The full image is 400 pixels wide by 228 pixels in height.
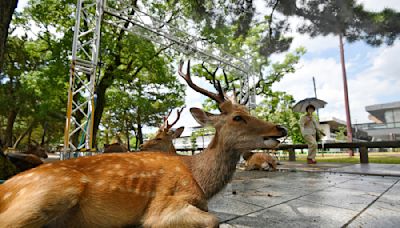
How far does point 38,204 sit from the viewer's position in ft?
4.22

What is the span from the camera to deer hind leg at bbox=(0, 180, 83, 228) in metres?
1.24

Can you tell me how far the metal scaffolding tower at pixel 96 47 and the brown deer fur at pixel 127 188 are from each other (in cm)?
467

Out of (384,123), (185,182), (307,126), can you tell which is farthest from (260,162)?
(384,123)

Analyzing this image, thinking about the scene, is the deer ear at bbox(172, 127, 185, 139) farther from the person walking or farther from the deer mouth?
the person walking

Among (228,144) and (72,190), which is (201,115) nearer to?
(228,144)

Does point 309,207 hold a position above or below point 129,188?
below

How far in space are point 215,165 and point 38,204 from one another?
1.20 m

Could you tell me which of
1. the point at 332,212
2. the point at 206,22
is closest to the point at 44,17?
the point at 206,22

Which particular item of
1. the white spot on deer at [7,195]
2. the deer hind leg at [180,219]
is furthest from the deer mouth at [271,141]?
the white spot on deer at [7,195]

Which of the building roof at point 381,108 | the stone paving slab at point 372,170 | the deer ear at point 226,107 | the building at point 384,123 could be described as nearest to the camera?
the deer ear at point 226,107

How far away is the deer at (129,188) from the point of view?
1.33 meters

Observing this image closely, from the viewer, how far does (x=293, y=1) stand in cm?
602

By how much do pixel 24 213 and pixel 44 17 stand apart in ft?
42.3

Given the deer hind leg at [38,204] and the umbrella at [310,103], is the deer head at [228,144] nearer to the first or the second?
the deer hind leg at [38,204]
